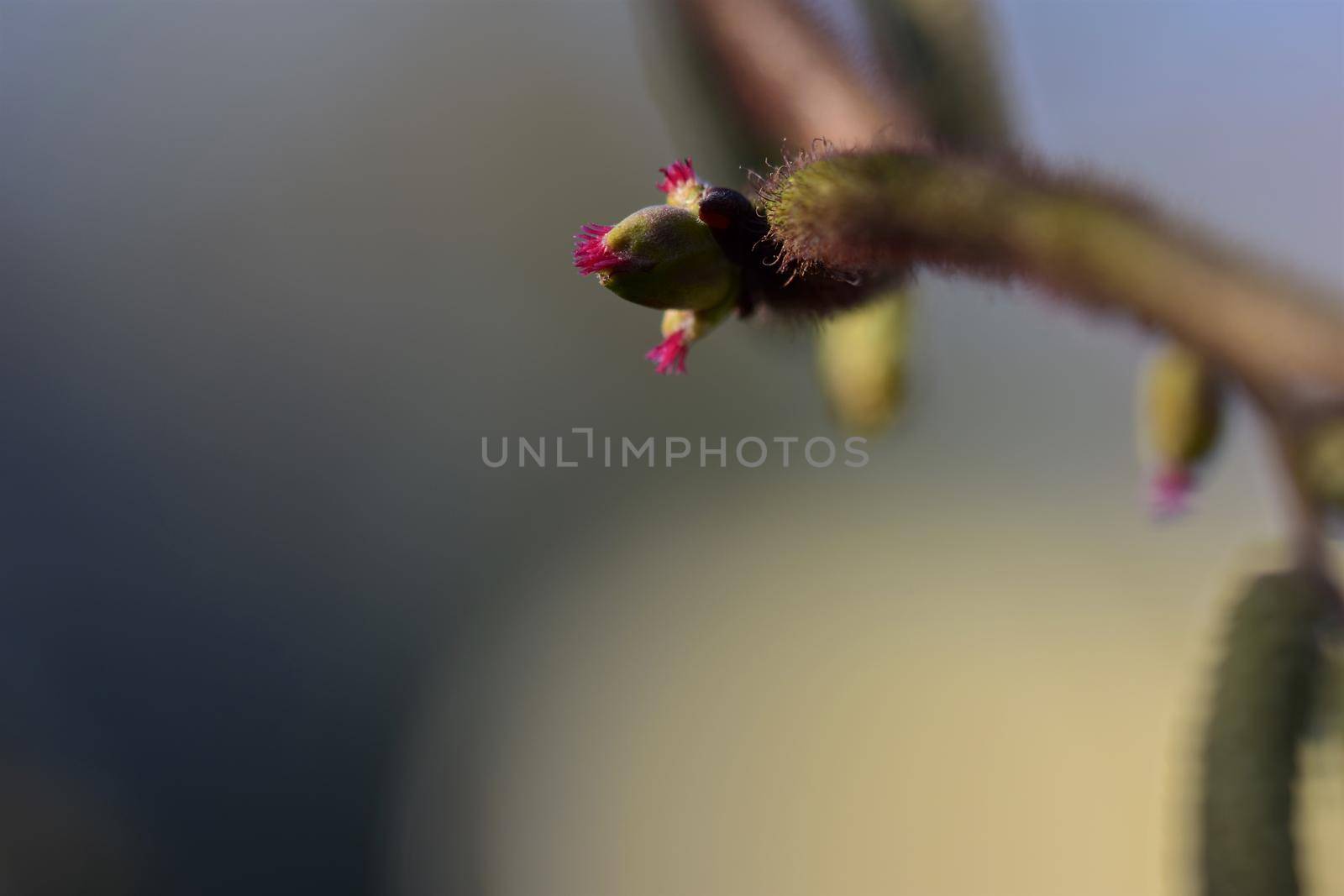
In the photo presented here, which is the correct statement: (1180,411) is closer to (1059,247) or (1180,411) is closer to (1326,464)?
(1326,464)

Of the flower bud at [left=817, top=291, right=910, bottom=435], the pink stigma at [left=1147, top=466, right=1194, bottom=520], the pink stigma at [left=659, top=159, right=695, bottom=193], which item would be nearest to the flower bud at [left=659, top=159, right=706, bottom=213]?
the pink stigma at [left=659, top=159, right=695, bottom=193]

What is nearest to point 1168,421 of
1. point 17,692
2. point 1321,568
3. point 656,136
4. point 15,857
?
point 1321,568

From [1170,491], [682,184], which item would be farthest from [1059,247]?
[1170,491]

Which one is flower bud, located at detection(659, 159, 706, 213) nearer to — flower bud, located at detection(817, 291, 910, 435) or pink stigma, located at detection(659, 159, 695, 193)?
pink stigma, located at detection(659, 159, 695, 193)

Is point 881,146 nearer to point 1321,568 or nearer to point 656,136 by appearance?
point 1321,568

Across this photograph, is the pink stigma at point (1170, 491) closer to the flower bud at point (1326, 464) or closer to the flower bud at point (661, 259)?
the flower bud at point (1326, 464)

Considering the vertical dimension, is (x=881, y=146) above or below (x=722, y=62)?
below

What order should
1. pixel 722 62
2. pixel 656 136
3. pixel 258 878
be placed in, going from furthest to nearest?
pixel 656 136
pixel 258 878
pixel 722 62
